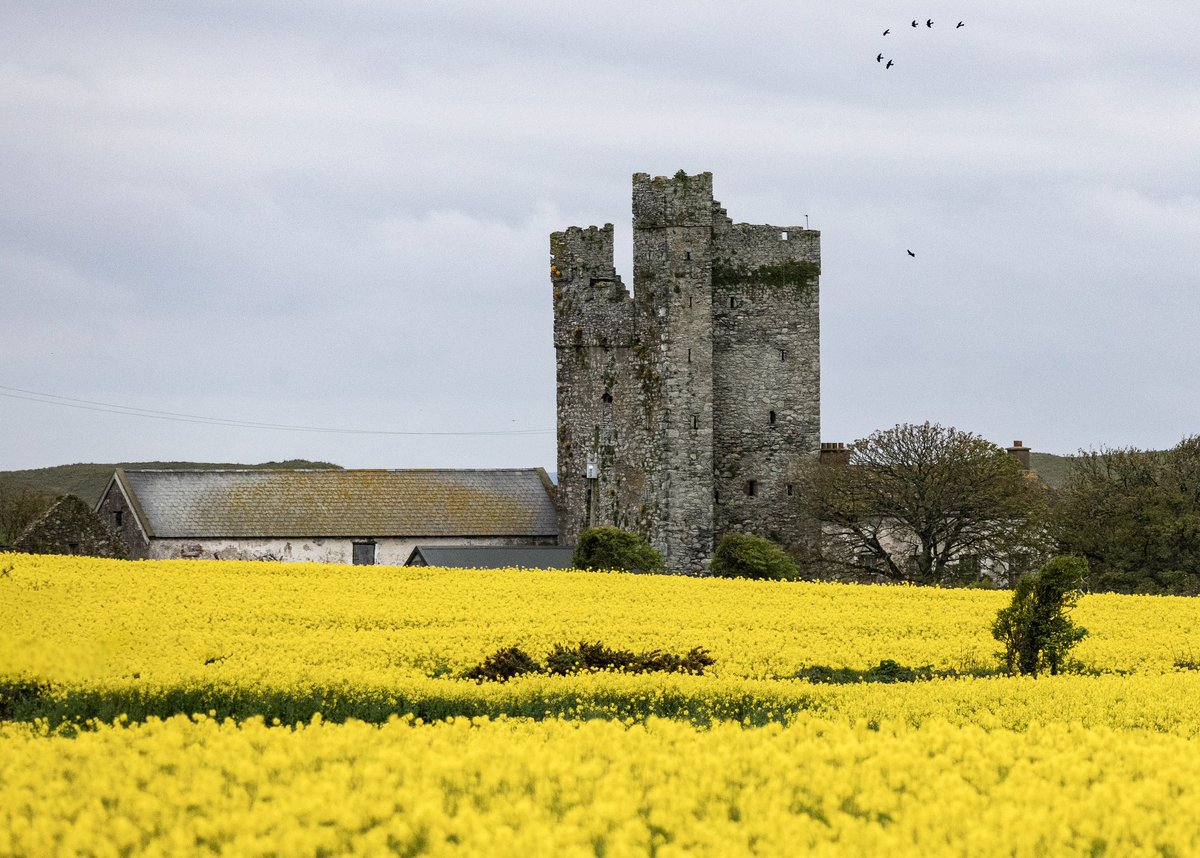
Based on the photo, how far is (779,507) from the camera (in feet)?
192

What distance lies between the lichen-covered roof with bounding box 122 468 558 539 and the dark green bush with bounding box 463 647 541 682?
41808 mm

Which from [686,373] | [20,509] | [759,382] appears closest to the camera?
[686,373]

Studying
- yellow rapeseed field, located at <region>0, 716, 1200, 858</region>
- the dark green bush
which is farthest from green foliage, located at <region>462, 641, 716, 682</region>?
yellow rapeseed field, located at <region>0, 716, 1200, 858</region>

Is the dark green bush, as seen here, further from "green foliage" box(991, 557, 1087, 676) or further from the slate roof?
the slate roof

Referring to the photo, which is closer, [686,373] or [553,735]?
[553,735]

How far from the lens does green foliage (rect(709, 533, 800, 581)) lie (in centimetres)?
4584

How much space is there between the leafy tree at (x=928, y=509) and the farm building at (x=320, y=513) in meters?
13.0

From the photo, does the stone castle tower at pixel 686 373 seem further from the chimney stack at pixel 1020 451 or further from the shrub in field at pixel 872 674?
the shrub in field at pixel 872 674

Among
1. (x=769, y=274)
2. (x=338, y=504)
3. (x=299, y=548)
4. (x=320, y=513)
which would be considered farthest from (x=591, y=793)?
(x=338, y=504)

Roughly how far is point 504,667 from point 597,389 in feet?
131

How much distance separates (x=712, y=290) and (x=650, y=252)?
342 cm

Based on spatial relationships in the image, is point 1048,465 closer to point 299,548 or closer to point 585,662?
point 299,548

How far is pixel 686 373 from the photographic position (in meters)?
55.7

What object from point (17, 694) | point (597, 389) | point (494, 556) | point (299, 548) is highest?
point (597, 389)
